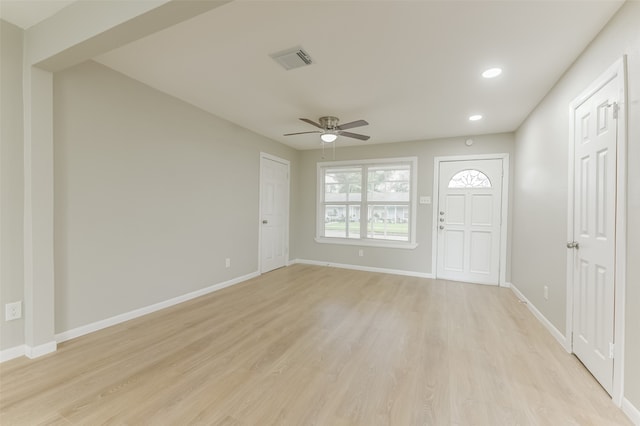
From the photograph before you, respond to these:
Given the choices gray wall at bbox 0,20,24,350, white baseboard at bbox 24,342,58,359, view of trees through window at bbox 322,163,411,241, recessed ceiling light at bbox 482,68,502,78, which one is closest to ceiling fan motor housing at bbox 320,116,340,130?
recessed ceiling light at bbox 482,68,502,78

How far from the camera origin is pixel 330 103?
3289 mm

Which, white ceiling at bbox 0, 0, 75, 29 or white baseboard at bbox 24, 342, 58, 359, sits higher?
white ceiling at bbox 0, 0, 75, 29

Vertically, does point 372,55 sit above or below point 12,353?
above

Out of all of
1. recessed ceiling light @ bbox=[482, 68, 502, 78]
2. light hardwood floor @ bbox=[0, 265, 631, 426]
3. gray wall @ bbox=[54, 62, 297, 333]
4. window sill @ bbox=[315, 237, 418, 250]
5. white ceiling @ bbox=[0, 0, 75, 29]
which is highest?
white ceiling @ bbox=[0, 0, 75, 29]

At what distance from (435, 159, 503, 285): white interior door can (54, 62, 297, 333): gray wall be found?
3.66 meters

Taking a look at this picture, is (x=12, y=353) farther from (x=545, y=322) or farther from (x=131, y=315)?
(x=545, y=322)

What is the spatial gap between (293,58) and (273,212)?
326cm

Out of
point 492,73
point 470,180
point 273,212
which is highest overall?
point 492,73

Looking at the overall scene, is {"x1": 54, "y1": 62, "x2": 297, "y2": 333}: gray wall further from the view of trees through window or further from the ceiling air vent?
the view of trees through window

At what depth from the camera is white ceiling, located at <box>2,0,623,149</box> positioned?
69.5 inches

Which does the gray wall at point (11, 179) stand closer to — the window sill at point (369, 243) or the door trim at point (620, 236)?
the door trim at point (620, 236)

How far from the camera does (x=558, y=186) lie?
256cm

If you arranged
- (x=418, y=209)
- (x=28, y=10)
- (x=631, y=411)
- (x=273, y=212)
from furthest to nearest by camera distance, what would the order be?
(x=273, y=212), (x=418, y=209), (x=28, y=10), (x=631, y=411)

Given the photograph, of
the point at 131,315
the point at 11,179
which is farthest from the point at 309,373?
the point at 11,179
